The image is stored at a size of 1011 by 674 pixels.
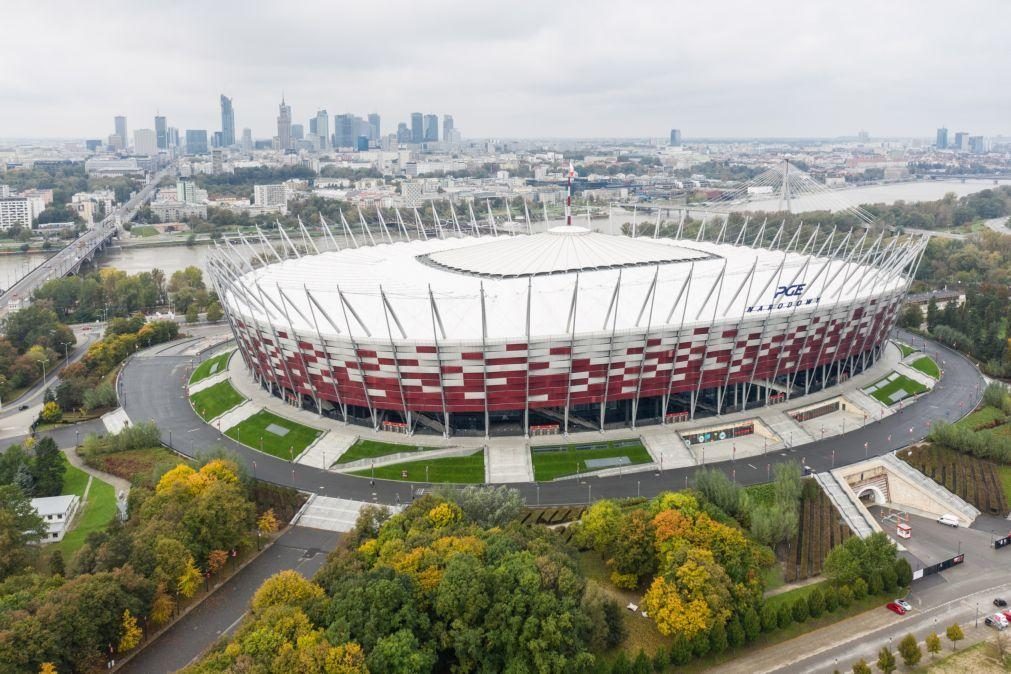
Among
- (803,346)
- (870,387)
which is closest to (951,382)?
(870,387)

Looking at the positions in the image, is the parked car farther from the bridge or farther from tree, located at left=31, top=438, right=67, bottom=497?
the bridge

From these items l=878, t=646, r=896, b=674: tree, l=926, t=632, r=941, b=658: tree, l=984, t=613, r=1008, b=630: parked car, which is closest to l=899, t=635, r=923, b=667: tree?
l=878, t=646, r=896, b=674: tree

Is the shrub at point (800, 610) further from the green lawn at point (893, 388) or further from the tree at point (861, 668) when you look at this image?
the green lawn at point (893, 388)

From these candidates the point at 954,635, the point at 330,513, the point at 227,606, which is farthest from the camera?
the point at 330,513

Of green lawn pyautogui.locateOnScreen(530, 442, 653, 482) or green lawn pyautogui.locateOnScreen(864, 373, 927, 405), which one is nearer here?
green lawn pyautogui.locateOnScreen(530, 442, 653, 482)

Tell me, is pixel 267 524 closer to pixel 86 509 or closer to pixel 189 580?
pixel 189 580

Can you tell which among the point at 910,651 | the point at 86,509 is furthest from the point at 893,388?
the point at 86,509
